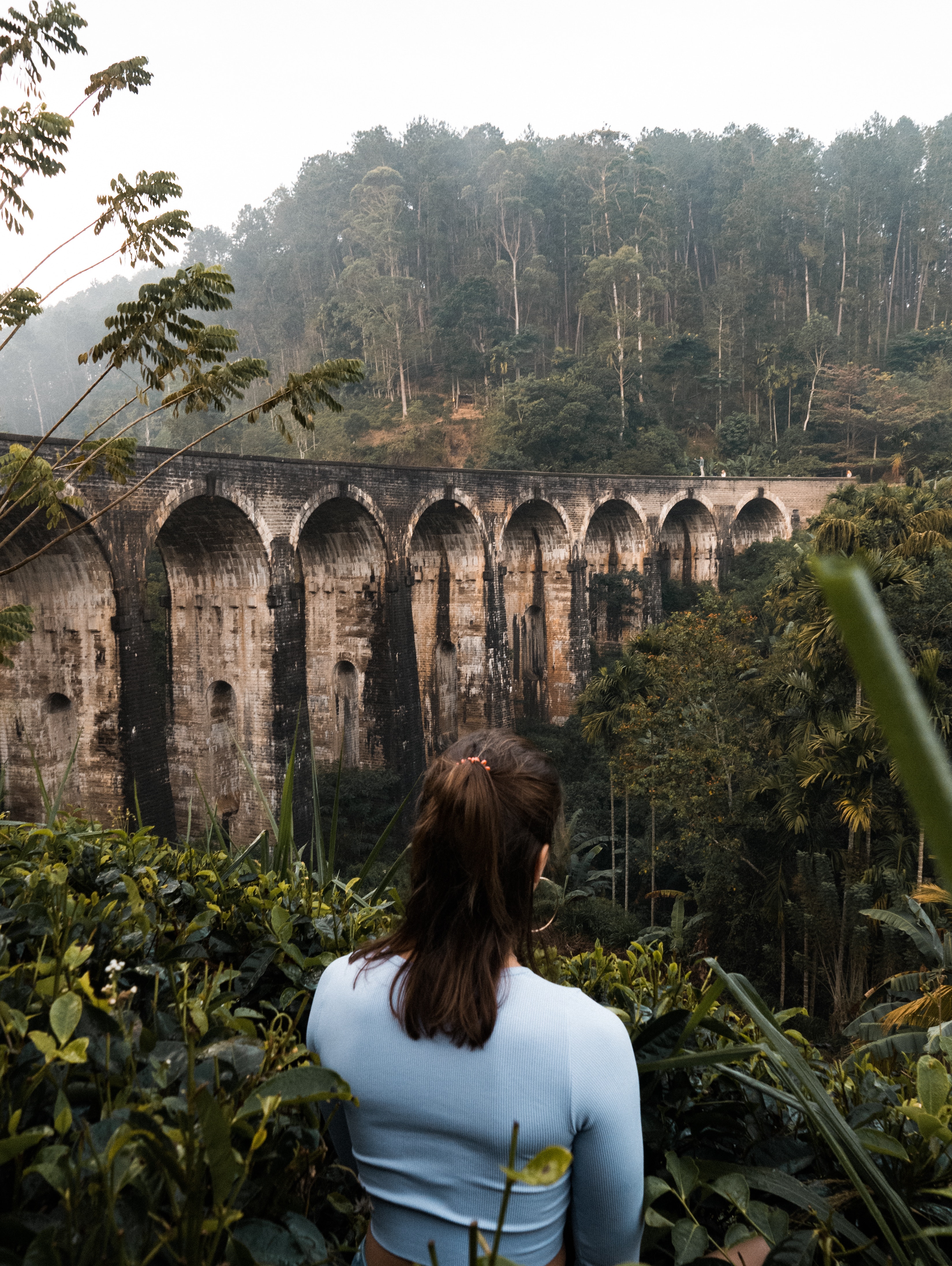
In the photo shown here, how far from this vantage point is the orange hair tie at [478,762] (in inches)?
49.1

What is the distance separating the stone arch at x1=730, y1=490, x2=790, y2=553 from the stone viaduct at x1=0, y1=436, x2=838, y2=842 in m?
0.42

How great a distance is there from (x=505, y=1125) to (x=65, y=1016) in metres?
0.52

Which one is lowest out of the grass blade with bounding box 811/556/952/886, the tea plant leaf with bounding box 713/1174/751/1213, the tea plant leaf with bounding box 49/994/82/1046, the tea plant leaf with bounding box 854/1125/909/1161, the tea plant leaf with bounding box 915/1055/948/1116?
the tea plant leaf with bounding box 713/1174/751/1213

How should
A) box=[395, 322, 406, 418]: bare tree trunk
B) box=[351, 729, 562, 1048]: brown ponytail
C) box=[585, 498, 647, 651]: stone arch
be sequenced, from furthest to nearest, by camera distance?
box=[395, 322, 406, 418]: bare tree trunk, box=[585, 498, 647, 651]: stone arch, box=[351, 729, 562, 1048]: brown ponytail

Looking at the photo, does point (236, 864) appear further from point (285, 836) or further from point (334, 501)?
point (334, 501)

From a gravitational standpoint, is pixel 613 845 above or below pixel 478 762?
below

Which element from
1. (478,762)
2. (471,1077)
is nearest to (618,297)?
(478,762)

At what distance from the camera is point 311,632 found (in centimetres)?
1616

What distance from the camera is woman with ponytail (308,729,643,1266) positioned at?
106 centimetres

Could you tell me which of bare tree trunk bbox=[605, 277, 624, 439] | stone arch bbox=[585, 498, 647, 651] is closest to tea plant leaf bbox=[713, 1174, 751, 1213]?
stone arch bbox=[585, 498, 647, 651]

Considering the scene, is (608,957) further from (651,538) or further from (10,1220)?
(651,538)

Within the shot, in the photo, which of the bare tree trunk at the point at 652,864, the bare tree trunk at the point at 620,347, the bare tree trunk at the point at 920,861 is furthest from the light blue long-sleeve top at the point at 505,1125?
the bare tree trunk at the point at 620,347

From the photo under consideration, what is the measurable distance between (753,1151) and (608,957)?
626mm

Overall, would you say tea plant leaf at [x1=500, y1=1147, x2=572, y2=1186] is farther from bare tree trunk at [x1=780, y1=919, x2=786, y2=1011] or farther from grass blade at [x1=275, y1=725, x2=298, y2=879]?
bare tree trunk at [x1=780, y1=919, x2=786, y2=1011]
